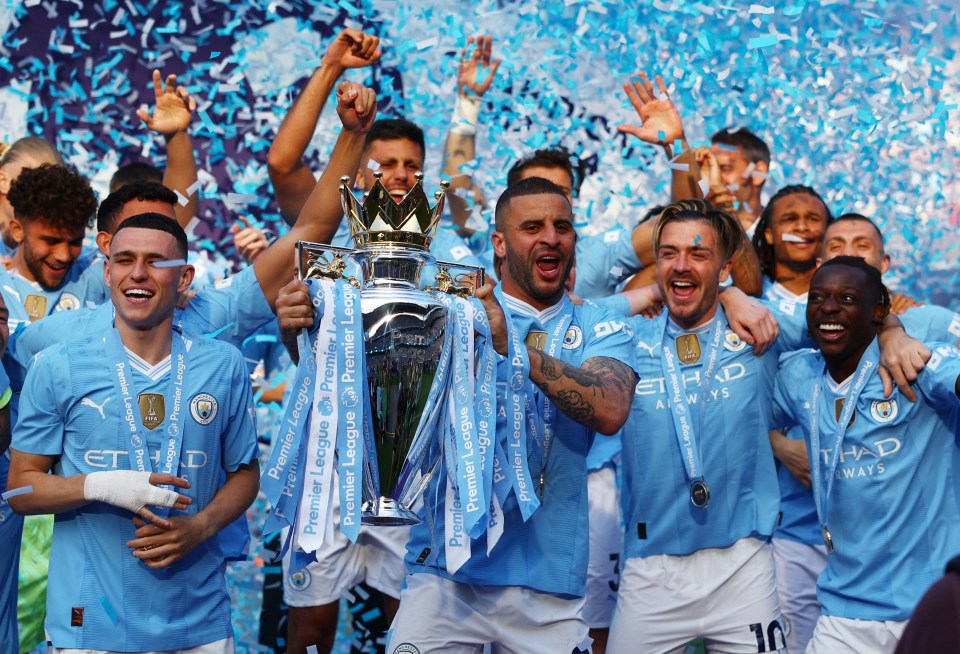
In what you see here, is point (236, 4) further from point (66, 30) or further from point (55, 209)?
point (55, 209)

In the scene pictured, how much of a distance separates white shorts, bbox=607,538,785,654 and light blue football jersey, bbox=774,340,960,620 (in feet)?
0.83

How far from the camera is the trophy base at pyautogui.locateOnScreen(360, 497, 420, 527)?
369 centimetres

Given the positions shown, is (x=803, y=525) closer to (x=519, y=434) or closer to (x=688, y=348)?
(x=688, y=348)

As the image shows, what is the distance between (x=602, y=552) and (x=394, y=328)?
280cm

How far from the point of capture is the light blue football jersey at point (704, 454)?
16.6ft

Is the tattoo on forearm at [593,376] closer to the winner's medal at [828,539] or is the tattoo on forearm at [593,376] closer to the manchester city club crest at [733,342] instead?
the manchester city club crest at [733,342]

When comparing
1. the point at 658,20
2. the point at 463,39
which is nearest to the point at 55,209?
the point at 463,39

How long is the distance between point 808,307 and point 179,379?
246cm

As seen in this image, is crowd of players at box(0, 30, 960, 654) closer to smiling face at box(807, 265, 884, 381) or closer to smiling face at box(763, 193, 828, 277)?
smiling face at box(807, 265, 884, 381)

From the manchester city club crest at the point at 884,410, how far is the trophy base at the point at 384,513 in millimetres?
2055

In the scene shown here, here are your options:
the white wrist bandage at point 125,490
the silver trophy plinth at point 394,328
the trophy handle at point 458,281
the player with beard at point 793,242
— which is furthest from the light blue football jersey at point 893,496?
the white wrist bandage at point 125,490

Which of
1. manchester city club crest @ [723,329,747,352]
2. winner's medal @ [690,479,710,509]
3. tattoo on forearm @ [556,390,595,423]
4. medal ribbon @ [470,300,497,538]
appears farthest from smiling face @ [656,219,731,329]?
medal ribbon @ [470,300,497,538]

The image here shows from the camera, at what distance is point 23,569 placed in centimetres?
557

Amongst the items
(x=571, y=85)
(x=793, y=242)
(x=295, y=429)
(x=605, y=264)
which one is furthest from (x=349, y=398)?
(x=571, y=85)
